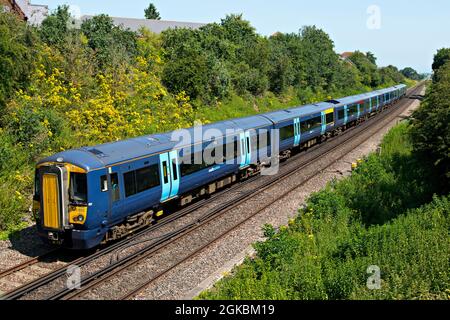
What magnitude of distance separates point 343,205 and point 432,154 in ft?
13.1

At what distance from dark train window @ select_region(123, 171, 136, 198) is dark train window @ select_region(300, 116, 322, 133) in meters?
14.5

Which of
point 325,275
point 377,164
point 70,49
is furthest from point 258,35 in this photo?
point 325,275

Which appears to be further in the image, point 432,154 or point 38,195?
point 432,154

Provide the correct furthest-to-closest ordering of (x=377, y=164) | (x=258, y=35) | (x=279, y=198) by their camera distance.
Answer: (x=258, y=35), (x=377, y=164), (x=279, y=198)

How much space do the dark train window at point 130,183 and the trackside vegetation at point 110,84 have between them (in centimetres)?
415

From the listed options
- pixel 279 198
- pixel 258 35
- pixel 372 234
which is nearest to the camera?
pixel 372 234

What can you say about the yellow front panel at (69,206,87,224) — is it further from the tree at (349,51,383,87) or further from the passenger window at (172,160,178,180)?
the tree at (349,51,383,87)

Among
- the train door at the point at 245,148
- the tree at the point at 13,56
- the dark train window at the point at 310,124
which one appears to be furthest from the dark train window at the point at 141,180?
the dark train window at the point at 310,124

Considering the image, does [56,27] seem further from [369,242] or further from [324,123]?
[369,242]

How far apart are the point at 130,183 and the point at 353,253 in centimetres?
640

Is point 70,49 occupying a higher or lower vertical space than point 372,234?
higher

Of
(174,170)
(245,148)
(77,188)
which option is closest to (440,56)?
(245,148)

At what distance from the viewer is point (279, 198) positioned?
17953 mm
